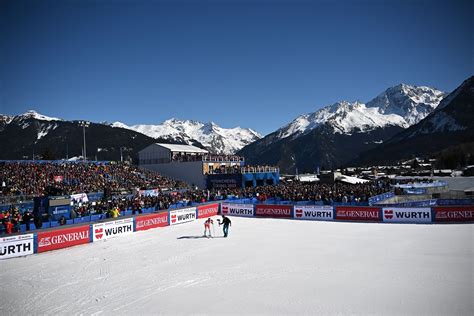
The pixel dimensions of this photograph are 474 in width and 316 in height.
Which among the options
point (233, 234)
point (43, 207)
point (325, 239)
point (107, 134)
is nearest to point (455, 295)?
point (325, 239)

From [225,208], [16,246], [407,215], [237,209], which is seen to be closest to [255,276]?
[16,246]

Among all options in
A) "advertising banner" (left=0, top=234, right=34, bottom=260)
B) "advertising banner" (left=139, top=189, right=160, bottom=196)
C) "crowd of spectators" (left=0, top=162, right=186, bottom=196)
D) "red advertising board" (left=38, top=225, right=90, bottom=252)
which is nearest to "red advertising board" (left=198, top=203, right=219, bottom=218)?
"red advertising board" (left=38, top=225, right=90, bottom=252)

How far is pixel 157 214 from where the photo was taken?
75.7 feet

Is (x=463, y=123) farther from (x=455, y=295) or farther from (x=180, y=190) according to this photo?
(x=455, y=295)

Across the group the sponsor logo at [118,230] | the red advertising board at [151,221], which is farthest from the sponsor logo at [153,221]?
the sponsor logo at [118,230]

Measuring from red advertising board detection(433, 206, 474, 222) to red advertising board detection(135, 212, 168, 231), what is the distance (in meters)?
18.6

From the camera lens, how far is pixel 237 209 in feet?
94.3

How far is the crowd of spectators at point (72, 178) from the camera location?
3105cm

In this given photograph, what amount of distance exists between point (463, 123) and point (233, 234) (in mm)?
202801

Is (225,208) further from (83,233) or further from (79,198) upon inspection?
(79,198)

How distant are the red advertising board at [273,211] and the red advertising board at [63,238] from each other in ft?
45.6

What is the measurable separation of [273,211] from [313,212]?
338cm

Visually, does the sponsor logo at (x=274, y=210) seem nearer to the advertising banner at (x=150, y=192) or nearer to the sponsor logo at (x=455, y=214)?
the sponsor logo at (x=455, y=214)

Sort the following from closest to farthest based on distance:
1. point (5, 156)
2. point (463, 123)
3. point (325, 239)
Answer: point (325, 239)
point (5, 156)
point (463, 123)
